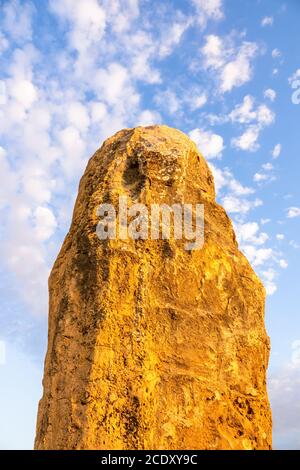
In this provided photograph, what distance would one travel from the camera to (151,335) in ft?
19.8

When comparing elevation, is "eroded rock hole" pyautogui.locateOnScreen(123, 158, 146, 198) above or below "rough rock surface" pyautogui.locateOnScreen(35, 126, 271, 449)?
above

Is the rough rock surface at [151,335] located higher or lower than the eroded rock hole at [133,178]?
lower

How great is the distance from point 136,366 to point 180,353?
571 mm

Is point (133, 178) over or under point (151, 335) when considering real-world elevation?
over

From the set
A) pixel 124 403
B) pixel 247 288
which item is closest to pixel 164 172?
pixel 247 288

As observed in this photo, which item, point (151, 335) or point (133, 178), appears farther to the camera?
point (133, 178)

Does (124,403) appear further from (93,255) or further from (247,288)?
(247,288)

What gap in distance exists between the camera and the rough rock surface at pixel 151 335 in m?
5.67

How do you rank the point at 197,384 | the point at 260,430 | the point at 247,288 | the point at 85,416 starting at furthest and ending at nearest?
the point at 247,288 → the point at 260,430 → the point at 197,384 → the point at 85,416

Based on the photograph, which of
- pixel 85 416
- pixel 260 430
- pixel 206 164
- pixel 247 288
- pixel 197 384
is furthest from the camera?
pixel 206 164

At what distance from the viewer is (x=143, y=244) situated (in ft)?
20.9

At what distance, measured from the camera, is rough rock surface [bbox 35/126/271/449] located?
5672 millimetres

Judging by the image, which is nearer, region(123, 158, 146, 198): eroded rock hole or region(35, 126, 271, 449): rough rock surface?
region(35, 126, 271, 449): rough rock surface

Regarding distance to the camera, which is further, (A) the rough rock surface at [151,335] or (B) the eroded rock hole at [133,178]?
(B) the eroded rock hole at [133,178]
